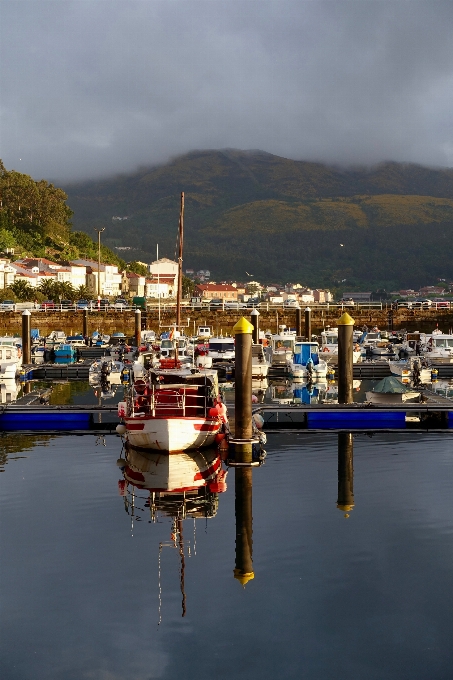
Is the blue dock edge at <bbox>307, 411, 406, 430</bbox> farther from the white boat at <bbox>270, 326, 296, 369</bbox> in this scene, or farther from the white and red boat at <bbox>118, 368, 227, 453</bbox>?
the white boat at <bbox>270, 326, 296, 369</bbox>

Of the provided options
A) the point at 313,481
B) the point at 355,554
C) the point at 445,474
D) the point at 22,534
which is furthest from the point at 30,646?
the point at 445,474

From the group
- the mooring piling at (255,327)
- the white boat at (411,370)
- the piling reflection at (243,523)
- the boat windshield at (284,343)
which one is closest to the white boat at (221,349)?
the boat windshield at (284,343)

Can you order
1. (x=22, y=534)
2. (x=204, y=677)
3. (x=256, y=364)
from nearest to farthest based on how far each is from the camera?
(x=204, y=677) < (x=22, y=534) < (x=256, y=364)

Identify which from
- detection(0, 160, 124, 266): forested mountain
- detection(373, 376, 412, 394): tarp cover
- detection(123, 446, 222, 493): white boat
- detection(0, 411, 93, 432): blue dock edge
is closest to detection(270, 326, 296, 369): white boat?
detection(373, 376, 412, 394): tarp cover

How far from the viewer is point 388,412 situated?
124ft

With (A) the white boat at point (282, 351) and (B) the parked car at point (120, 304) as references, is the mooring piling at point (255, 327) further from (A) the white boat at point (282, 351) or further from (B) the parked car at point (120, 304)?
(B) the parked car at point (120, 304)

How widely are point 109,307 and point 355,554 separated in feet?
290

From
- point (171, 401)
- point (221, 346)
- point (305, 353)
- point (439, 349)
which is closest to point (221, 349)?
point (221, 346)

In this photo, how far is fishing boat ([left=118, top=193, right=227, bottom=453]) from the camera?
29.2 meters

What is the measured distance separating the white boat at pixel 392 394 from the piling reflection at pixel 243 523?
14.8 meters

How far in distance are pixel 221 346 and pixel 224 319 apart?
37.4 m

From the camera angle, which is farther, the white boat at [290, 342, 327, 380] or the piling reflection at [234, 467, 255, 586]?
the white boat at [290, 342, 327, 380]

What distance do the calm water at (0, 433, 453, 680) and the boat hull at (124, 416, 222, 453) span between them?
143 centimetres

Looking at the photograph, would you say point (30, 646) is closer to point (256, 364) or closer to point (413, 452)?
point (413, 452)
